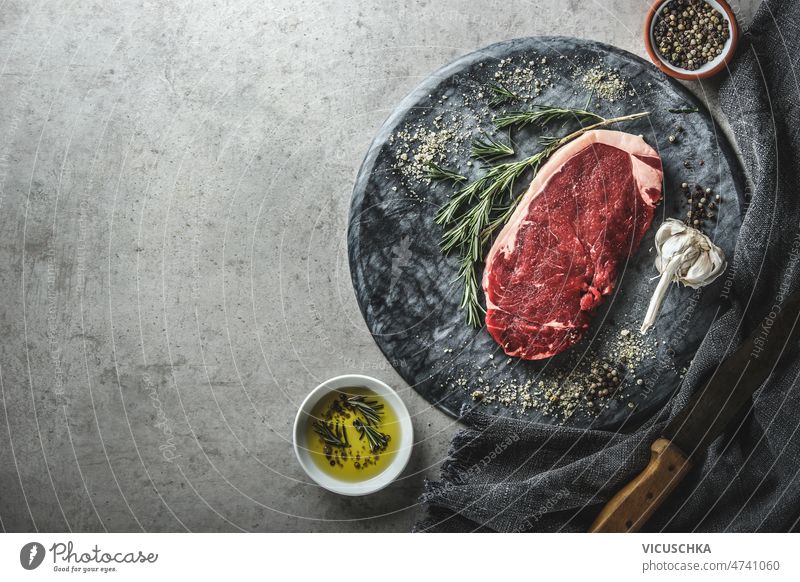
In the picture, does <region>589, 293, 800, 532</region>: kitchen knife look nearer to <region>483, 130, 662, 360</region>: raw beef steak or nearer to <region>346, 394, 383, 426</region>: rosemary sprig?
<region>483, 130, 662, 360</region>: raw beef steak

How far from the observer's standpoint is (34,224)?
103cm

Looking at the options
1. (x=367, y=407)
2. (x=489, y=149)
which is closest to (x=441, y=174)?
(x=489, y=149)

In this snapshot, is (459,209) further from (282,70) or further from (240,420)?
(240,420)

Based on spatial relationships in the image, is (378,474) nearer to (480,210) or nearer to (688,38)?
(480,210)

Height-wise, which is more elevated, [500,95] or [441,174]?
[500,95]

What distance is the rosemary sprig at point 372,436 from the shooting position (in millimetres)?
985

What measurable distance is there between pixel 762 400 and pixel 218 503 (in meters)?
Result: 0.84

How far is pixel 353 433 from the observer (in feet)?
3.25

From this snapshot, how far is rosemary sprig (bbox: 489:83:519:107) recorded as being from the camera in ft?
3.29

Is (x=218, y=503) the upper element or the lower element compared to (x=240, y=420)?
lower

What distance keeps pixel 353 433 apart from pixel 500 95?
58 cm

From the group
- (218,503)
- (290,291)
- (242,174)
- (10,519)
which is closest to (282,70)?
(242,174)

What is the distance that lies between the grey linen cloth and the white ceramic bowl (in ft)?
0.22
